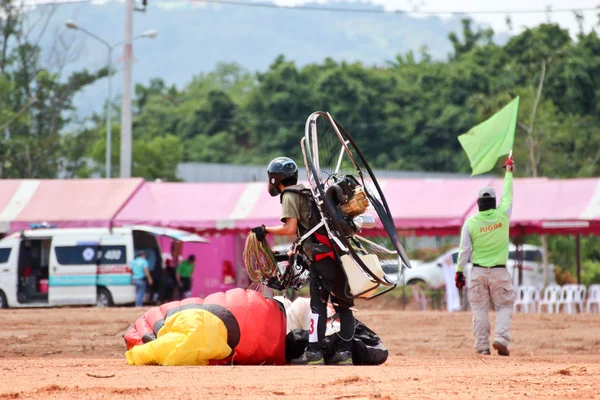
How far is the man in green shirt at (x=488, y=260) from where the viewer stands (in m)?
11.6

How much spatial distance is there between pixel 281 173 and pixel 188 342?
1.71 metres

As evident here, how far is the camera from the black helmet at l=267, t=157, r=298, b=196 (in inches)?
363

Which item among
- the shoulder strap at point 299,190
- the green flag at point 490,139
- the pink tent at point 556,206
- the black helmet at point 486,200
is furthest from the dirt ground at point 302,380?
the pink tent at point 556,206

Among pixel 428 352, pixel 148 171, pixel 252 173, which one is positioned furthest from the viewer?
pixel 252 173

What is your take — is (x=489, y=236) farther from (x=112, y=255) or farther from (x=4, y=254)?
(x=4, y=254)

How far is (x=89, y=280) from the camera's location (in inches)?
970

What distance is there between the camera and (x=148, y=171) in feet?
143

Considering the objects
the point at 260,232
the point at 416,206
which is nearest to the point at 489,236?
the point at 260,232

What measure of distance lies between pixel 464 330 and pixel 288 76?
40050mm

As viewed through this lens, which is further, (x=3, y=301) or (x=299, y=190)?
(x=3, y=301)

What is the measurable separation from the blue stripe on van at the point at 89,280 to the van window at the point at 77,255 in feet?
1.18

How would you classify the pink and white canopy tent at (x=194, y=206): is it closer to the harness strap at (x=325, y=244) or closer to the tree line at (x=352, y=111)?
the tree line at (x=352, y=111)

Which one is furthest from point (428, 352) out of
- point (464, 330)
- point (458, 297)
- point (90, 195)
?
point (90, 195)

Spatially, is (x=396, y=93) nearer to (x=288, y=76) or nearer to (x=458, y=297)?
(x=288, y=76)
